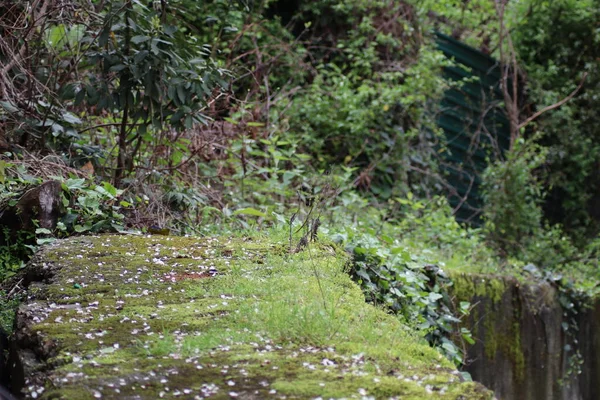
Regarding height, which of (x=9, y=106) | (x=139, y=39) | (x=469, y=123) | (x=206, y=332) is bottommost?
(x=9, y=106)

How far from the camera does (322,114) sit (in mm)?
8047

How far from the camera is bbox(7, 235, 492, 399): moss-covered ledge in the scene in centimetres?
228

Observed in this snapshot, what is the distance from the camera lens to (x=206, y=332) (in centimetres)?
281

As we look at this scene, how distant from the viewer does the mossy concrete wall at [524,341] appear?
20.1 feet

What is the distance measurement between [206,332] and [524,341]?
4.52 metres

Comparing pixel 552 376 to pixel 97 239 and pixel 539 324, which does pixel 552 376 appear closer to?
pixel 539 324

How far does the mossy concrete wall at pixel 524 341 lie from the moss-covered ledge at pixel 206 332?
2.52 m

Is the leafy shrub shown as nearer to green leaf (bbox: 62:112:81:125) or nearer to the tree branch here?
the tree branch

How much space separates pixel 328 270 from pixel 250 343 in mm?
1194

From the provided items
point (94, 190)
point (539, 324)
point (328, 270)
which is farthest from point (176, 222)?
point (539, 324)

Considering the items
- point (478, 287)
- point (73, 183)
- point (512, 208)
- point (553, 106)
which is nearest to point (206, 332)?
point (73, 183)

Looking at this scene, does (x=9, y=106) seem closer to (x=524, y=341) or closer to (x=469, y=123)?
(x=524, y=341)

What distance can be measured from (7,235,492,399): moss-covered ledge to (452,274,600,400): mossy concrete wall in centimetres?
252

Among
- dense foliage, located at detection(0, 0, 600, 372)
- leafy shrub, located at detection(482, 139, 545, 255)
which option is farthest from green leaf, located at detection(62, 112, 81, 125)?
leafy shrub, located at detection(482, 139, 545, 255)
